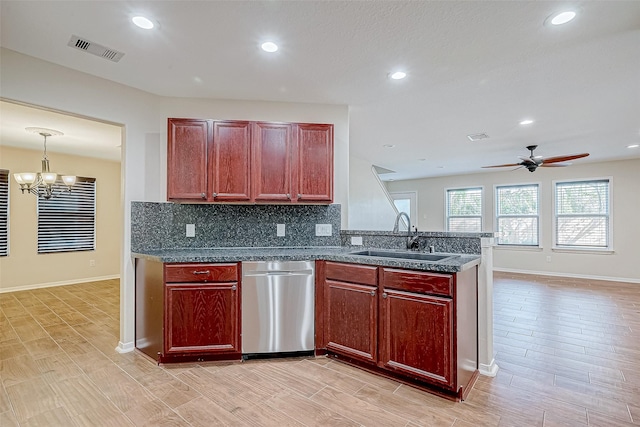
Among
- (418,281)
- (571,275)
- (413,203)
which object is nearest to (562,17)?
(418,281)

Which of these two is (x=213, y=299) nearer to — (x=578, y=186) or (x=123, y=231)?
(x=123, y=231)

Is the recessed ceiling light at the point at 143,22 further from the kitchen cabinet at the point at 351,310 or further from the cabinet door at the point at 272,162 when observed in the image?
the kitchen cabinet at the point at 351,310

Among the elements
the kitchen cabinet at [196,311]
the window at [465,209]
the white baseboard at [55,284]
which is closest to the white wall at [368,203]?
the kitchen cabinet at [196,311]

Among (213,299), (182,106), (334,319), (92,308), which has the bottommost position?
(92,308)

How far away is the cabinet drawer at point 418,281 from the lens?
201 centimetres

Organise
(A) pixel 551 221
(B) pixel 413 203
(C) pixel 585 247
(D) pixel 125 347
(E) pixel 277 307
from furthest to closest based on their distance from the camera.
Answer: (B) pixel 413 203, (A) pixel 551 221, (C) pixel 585 247, (D) pixel 125 347, (E) pixel 277 307

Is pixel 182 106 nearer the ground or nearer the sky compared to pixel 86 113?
nearer the sky

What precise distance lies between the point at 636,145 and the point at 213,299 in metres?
6.51

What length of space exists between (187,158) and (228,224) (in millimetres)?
734

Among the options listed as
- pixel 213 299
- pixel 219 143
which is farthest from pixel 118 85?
pixel 213 299

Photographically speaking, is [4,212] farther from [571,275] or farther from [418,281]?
[571,275]

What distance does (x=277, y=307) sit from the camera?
2.58 meters

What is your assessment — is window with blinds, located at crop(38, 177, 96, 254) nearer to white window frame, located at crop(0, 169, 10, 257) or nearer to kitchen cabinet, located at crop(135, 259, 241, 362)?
white window frame, located at crop(0, 169, 10, 257)

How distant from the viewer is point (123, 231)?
2.83 metres
